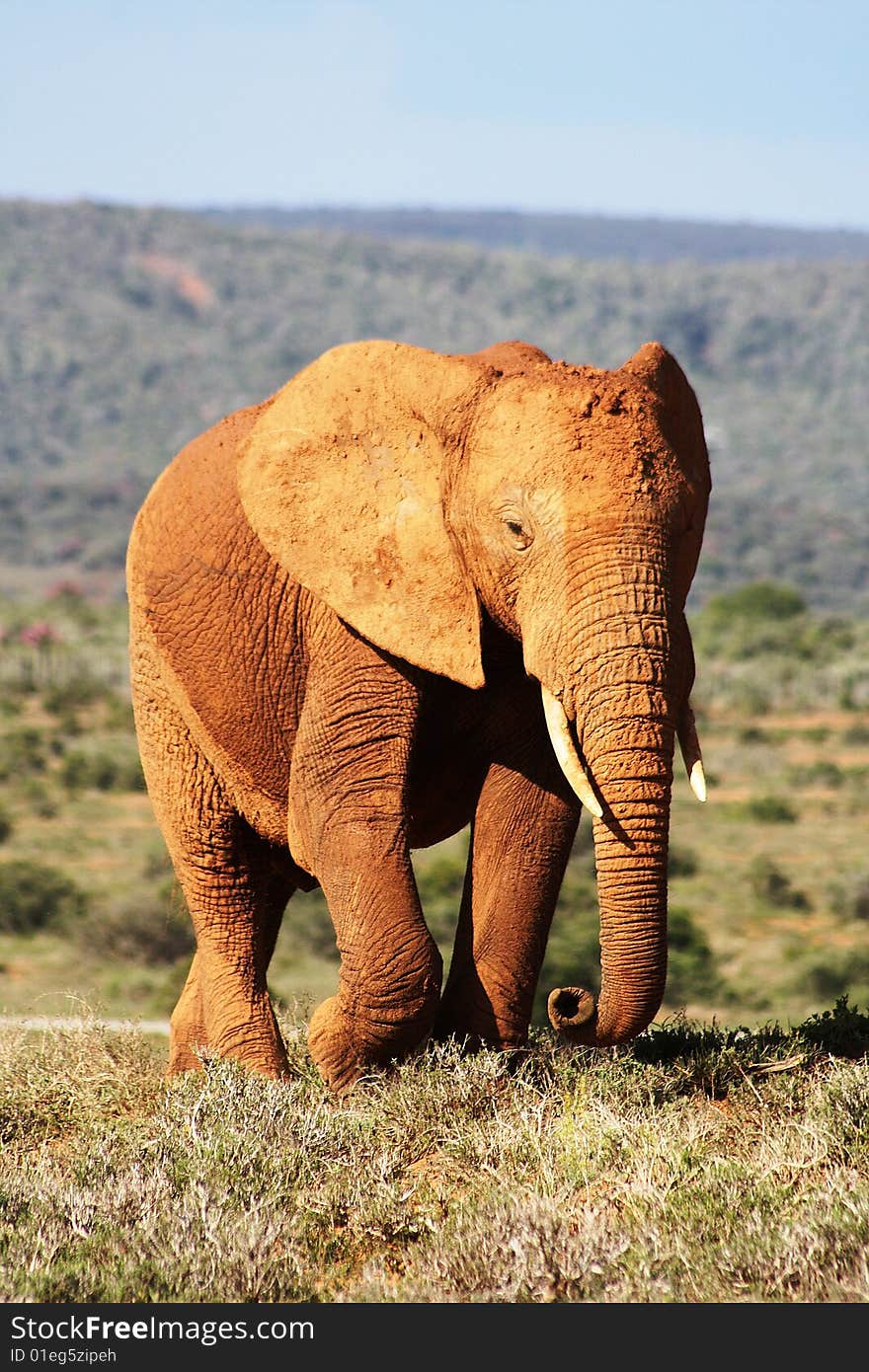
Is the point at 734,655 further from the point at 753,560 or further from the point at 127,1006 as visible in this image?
the point at 753,560

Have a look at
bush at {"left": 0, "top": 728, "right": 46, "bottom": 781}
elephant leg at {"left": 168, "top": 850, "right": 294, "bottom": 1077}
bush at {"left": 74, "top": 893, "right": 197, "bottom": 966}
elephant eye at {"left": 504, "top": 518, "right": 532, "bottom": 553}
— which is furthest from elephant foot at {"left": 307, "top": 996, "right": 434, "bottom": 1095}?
bush at {"left": 0, "top": 728, "right": 46, "bottom": 781}

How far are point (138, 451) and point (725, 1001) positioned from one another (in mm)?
109127

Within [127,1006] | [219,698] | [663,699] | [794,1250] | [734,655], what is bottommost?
[734,655]

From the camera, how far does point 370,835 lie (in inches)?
278

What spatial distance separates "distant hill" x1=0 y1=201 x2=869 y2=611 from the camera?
4833 inches

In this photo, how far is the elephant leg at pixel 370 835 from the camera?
7.06 m

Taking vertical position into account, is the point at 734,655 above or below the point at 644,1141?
below

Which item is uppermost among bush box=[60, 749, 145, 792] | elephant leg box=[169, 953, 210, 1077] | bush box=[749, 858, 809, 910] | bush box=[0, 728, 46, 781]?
elephant leg box=[169, 953, 210, 1077]

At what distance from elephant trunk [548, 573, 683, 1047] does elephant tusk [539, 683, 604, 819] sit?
0.12ft

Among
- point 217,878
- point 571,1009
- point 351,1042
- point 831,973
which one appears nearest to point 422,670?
point 571,1009

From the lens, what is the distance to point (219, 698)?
306 inches

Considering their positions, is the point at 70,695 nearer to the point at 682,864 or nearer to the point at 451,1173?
the point at 682,864

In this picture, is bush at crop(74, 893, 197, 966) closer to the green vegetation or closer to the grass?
the green vegetation

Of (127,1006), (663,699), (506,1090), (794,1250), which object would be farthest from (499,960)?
(127,1006)
